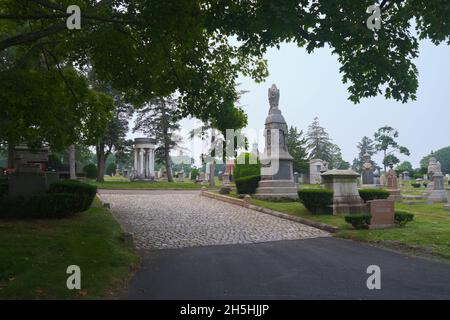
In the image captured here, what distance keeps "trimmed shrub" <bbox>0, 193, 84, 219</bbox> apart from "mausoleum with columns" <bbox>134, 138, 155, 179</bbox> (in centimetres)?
3556

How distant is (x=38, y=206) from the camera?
38.8 ft

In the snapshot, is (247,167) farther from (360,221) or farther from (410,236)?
(410,236)

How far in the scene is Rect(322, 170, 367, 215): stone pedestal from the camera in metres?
16.0

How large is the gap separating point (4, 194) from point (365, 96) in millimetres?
12287

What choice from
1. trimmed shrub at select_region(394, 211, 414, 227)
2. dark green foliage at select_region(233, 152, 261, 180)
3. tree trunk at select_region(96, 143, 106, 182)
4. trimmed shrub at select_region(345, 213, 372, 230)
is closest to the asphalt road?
trimmed shrub at select_region(345, 213, 372, 230)

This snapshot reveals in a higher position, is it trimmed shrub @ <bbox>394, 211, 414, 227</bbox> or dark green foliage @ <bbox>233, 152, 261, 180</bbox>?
dark green foliage @ <bbox>233, 152, 261, 180</bbox>

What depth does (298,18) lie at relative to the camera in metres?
7.81

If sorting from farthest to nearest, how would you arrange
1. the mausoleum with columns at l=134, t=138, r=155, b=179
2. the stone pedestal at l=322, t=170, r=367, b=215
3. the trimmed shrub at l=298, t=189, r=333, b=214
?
the mausoleum with columns at l=134, t=138, r=155, b=179, the stone pedestal at l=322, t=170, r=367, b=215, the trimmed shrub at l=298, t=189, r=333, b=214

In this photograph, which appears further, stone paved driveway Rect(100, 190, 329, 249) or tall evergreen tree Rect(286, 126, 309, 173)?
tall evergreen tree Rect(286, 126, 309, 173)

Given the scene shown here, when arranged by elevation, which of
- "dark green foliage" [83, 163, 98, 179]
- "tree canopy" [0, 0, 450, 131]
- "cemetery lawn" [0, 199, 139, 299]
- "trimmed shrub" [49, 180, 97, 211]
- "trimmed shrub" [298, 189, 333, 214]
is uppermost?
Answer: "tree canopy" [0, 0, 450, 131]

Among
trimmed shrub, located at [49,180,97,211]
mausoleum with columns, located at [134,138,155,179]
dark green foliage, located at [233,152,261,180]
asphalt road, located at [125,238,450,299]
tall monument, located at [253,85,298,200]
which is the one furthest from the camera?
mausoleum with columns, located at [134,138,155,179]

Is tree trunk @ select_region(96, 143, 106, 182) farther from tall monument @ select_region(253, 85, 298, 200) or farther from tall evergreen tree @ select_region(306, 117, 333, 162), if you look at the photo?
tall evergreen tree @ select_region(306, 117, 333, 162)
